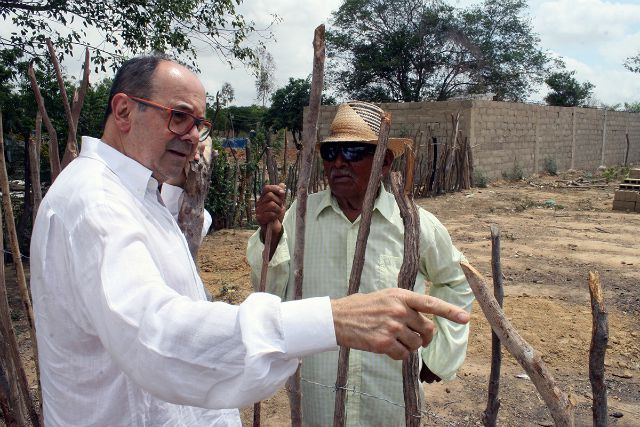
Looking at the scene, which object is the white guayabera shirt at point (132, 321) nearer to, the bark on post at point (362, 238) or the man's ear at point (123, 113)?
the man's ear at point (123, 113)

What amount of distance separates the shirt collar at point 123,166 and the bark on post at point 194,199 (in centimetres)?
72

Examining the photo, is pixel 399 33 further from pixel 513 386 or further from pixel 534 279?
pixel 513 386

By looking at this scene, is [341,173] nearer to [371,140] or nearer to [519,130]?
[371,140]

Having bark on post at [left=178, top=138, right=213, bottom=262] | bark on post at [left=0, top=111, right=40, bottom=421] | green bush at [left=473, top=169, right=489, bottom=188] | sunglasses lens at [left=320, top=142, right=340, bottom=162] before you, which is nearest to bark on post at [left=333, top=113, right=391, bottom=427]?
sunglasses lens at [left=320, top=142, right=340, bottom=162]

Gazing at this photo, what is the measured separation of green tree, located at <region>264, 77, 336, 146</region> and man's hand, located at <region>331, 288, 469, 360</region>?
20781mm

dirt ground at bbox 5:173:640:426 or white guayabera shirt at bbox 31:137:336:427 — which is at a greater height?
white guayabera shirt at bbox 31:137:336:427

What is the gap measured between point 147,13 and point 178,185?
4993 millimetres

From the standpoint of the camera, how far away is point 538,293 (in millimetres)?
5871

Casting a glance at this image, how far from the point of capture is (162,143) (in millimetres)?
1266

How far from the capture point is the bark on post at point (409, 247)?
1528 mm

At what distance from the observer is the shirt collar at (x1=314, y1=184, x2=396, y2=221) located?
78.5 inches

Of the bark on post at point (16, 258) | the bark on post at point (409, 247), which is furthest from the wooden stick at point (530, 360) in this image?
the bark on post at point (16, 258)

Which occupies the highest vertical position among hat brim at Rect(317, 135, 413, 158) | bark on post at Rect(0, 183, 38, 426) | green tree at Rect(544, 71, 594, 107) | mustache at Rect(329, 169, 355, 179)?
green tree at Rect(544, 71, 594, 107)

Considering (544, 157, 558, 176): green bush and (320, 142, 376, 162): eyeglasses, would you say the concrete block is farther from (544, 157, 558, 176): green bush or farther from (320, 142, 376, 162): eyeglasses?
(320, 142, 376, 162): eyeglasses
